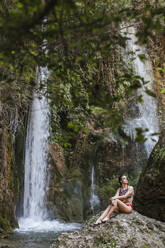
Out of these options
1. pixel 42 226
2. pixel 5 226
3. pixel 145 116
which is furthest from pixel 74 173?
pixel 145 116

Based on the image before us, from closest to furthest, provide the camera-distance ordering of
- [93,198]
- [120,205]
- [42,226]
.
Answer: [120,205] < [42,226] < [93,198]

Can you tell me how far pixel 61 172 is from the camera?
980 centimetres

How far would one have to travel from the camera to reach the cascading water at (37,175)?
27.6 feet

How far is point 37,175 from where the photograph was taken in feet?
31.0

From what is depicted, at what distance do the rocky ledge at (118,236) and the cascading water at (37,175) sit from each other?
3234 mm

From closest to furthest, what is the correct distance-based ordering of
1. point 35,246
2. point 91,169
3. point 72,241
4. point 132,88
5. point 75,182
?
point 132,88 → point 72,241 → point 35,246 → point 75,182 → point 91,169

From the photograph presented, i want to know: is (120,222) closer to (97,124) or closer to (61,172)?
(61,172)

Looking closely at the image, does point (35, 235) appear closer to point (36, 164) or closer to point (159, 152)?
point (36, 164)

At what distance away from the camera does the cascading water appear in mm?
8398

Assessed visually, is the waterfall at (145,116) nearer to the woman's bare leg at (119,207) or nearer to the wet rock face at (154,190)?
the wet rock face at (154,190)

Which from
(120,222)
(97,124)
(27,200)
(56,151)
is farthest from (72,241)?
(97,124)

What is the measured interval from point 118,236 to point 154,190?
249cm

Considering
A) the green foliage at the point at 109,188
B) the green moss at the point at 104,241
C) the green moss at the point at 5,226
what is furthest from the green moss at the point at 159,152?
the green moss at the point at 5,226

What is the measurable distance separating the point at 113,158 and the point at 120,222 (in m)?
6.06
